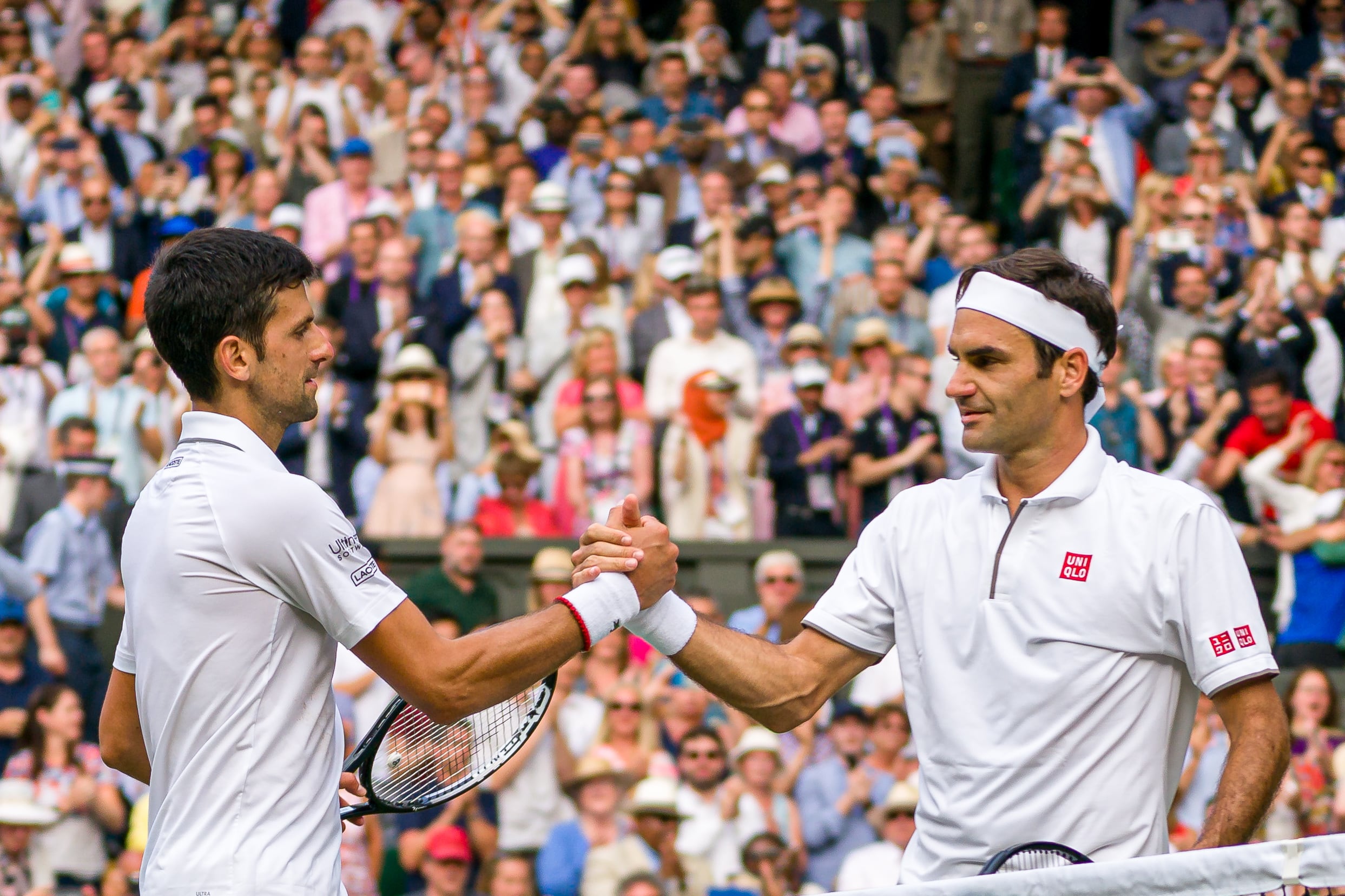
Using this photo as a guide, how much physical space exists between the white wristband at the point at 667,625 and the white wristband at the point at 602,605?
17 cm

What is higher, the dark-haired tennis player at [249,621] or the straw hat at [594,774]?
the dark-haired tennis player at [249,621]

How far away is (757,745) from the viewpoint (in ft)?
29.1

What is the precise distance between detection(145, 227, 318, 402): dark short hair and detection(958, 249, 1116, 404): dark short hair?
1.57 meters

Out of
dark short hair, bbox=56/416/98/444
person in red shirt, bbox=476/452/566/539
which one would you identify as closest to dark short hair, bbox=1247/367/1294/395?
person in red shirt, bbox=476/452/566/539

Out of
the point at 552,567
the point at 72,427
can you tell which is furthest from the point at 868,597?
the point at 72,427

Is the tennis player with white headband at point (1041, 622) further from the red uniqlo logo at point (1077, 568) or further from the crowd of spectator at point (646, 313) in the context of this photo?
the crowd of spectator at point (646, 313)

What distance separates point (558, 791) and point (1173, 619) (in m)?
5.39

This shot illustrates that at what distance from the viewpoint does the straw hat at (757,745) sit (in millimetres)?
8875

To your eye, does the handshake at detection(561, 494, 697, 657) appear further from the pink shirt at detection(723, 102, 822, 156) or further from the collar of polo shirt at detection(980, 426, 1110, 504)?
the pink shirt at detection(723, 102, 822, 156)

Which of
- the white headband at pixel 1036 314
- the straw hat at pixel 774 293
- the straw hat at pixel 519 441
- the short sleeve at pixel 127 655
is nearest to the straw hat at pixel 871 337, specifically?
the straw hat at pixel 774 293

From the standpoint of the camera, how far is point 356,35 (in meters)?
14.5

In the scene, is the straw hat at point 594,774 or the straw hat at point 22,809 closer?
the straw hat at point 22,809

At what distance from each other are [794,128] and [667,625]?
940 centimetres

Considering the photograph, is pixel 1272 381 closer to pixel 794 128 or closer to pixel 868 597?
pixel 794 128
